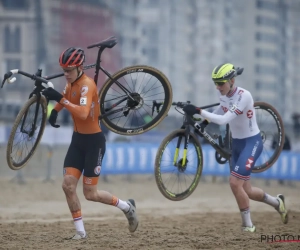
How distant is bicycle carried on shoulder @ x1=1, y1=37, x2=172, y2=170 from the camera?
36.1ft

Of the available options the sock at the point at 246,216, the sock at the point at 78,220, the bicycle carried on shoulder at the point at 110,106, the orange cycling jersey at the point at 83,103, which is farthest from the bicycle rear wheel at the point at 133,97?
the sock at the point at 246,216

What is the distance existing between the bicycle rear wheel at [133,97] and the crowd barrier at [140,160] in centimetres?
945

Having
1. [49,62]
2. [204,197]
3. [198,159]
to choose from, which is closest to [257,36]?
[49,62]

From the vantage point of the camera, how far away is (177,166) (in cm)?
1209

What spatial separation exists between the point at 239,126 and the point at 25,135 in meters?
3.17

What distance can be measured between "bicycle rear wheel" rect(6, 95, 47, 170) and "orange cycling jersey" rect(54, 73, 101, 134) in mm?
382

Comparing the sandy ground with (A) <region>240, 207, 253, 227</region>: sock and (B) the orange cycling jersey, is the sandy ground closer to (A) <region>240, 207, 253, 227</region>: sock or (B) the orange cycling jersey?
(A) <region>240, 207, 253, 227</region>: sock

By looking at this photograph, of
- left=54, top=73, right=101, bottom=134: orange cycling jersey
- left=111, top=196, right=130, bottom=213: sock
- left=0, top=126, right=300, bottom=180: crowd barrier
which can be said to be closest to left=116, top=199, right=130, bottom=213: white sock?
left=111, top=196, right=130, bottom=213: sock

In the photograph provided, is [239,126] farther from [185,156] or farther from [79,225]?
[79,225]

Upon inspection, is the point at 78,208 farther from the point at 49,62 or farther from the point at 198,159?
the point at 49,62

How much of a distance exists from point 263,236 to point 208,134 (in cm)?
188

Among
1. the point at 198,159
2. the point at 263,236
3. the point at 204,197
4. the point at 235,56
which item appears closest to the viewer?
the point at 263,236

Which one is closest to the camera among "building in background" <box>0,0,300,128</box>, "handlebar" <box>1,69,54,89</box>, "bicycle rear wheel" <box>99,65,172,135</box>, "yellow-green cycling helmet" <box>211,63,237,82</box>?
"handlebar" <box>1,69,54,89</box>

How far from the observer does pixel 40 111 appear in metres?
11.2
